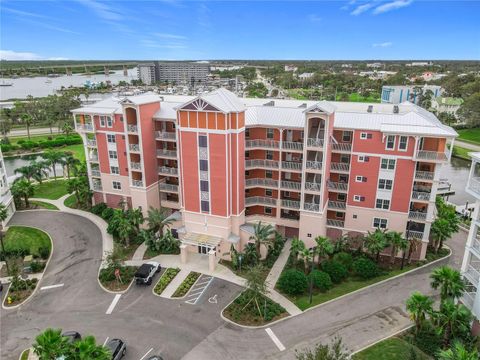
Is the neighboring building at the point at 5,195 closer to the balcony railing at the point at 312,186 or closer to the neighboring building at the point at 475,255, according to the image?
the balcony railing at the point at 312,186

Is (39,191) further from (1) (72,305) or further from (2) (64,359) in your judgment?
(2) (64,359)

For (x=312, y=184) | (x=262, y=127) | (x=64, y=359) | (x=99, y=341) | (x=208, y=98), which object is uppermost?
(x=208, y=98)

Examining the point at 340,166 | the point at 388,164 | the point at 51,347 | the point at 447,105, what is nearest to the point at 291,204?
the point at 340,166

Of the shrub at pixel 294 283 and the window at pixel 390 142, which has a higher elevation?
the window at pixel 390 142

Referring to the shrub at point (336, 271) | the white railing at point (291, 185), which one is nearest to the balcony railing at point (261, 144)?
the white railing at point (291, 185)

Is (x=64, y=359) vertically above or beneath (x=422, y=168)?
beneath

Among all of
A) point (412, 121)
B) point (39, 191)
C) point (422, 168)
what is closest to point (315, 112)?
point (412, 121)

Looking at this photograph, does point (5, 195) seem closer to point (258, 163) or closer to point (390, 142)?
point (258, 163)

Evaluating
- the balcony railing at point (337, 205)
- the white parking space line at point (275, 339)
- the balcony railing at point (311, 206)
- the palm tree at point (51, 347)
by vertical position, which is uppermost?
the balcony railing at point (311, 206)
